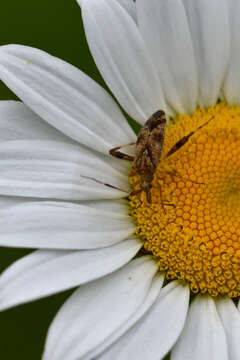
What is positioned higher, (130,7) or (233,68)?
(130,7)

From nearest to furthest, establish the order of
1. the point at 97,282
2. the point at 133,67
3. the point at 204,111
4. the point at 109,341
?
the point at 109,341 → the point at 97,282 → the point at 133,67 → the point at 204,111

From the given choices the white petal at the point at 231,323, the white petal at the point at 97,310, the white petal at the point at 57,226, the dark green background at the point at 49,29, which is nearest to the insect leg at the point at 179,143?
the white petal at the point at 57,226

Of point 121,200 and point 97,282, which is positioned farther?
point 121,200

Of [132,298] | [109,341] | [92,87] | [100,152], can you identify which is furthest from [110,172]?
[109,341]

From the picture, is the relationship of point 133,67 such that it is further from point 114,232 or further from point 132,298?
point 132,298

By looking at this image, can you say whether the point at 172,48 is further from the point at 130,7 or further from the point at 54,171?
the point at 54,171

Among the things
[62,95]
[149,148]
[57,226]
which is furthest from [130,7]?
[57,226]

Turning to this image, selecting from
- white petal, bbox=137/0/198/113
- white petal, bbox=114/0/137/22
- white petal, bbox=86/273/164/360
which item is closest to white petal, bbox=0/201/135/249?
white petal, bbox=86/273/164/360
